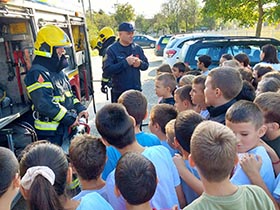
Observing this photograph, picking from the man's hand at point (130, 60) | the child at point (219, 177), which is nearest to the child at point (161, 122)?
the child at point (219, 177)

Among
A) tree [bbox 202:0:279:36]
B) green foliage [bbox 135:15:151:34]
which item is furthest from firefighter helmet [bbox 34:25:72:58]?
green foliage [bbox 135:15:151:34]

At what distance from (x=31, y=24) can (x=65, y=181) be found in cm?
276

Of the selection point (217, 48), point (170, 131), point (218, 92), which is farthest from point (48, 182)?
point (217, 48)

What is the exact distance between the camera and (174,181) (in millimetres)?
2053

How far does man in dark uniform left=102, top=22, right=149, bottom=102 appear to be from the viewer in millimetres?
4488

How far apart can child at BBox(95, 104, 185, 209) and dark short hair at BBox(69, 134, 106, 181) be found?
9cm

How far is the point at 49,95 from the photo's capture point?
3.32m

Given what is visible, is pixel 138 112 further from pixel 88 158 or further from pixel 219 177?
pixel 219 177

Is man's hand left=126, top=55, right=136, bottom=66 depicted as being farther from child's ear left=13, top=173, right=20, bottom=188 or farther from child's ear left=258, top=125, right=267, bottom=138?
child's ear left=13, top=173, right=20, bottom=188

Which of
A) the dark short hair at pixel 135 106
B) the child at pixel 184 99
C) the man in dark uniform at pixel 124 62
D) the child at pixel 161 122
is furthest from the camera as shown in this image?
the man in dark uniform at pixel 124 62

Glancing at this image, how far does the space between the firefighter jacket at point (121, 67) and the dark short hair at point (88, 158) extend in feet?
8.58

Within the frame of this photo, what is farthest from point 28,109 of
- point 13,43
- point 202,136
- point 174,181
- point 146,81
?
point 146,81

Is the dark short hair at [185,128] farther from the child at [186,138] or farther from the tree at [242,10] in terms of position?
the tree at [242,10]

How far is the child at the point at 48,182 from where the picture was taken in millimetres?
1542
